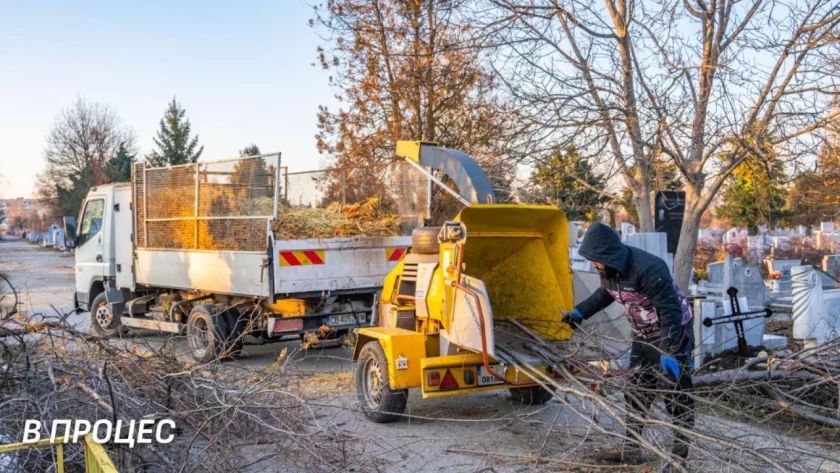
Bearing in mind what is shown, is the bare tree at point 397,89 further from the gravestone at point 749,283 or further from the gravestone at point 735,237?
the gravestone at point 735,237

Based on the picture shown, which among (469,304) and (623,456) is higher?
(469,304)

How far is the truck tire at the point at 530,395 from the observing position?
7414 millimetres

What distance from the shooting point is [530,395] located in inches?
296

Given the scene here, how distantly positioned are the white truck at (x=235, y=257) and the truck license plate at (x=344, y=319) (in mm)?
14

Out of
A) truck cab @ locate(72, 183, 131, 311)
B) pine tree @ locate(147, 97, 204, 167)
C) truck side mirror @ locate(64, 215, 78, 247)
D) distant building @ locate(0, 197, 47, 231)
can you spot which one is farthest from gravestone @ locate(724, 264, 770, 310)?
distant building @ locate(0, 197, 47, 231)

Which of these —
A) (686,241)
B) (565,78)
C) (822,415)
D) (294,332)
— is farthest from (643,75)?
(294,332)

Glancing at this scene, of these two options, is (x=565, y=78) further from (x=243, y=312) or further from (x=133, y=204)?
(x=133, y=204)

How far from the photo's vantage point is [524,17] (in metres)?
9.31

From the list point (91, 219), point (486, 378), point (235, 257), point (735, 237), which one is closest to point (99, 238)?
point (91, 219)

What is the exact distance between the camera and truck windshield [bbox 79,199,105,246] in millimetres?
12734

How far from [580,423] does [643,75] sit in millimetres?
4840

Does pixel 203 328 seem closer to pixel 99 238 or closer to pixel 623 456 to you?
pixel 99 238

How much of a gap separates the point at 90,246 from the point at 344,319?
564 cm

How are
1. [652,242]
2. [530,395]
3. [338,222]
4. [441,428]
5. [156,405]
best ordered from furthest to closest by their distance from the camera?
[338,222], [652,242], [530,395], [441,428], [156,405]
